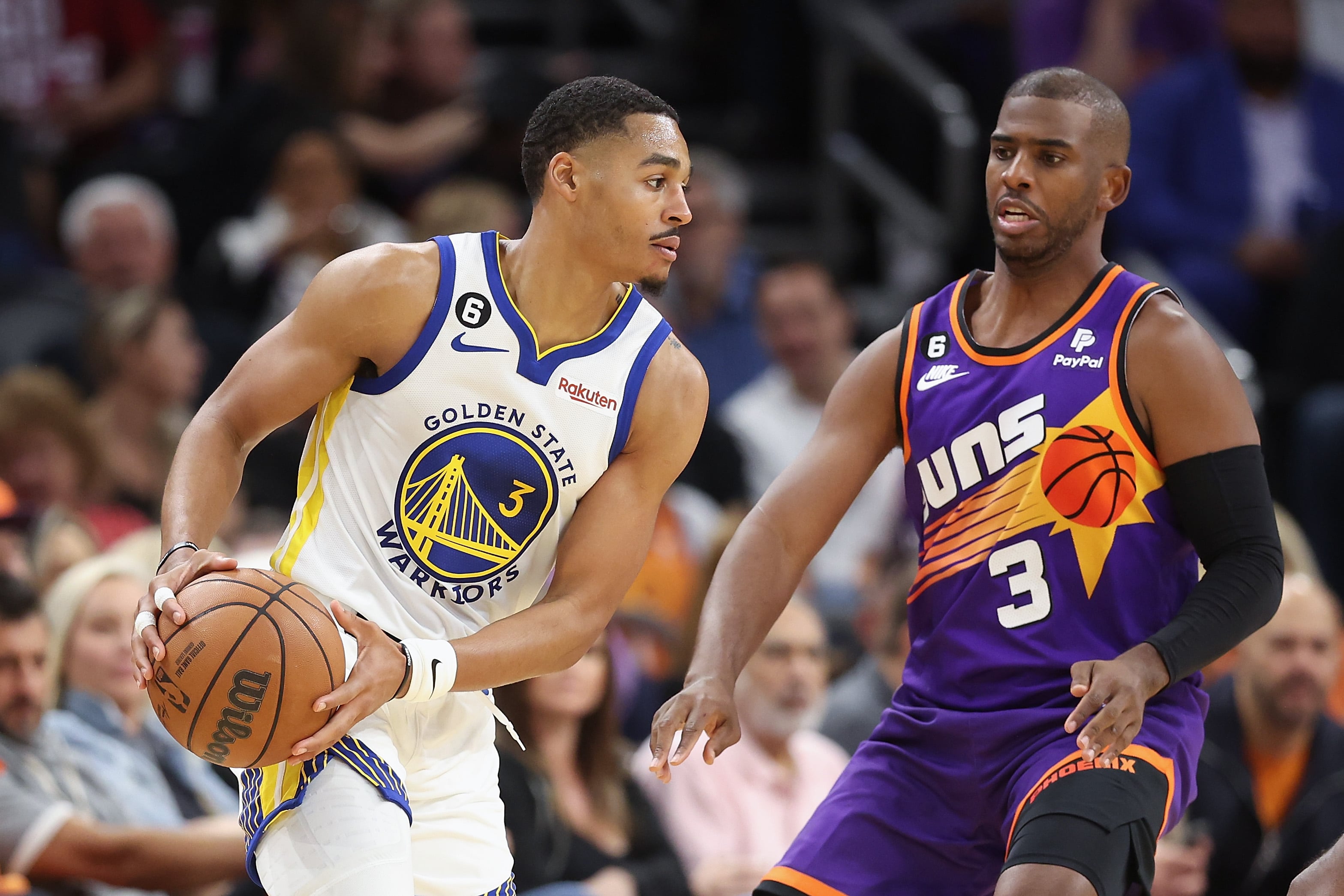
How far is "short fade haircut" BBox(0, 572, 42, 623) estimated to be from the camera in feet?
18.1

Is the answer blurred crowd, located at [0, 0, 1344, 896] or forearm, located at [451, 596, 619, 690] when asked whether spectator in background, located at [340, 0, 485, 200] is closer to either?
blurred crowd, located at [0, 0, 1344, 896]

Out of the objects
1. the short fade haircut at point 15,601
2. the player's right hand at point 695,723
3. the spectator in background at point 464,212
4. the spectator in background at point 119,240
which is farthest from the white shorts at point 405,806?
the spectator in background at point 119,240

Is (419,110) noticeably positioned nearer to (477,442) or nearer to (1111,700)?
(477,442)

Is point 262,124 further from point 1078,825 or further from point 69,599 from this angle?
point 1078,825

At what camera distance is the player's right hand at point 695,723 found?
158 inches

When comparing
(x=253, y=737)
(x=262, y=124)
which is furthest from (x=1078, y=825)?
(x=262, y=124)

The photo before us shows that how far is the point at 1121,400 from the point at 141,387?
5270 mm

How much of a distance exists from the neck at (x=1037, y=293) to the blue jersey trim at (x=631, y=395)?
0.78m

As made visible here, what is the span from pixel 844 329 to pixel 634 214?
517 cm

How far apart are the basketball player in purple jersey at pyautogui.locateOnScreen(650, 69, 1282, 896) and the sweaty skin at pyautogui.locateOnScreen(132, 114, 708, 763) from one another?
0.32 metres

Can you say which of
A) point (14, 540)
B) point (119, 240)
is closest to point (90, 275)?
point (119, 240)

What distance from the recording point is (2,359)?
28.2 feet

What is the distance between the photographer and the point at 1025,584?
4.09m

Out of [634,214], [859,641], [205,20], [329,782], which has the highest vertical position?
[205,20]
